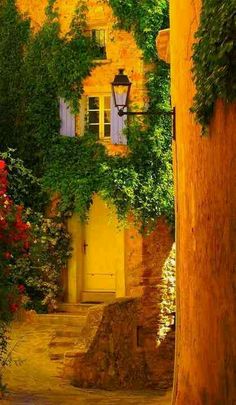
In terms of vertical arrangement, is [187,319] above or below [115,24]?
below

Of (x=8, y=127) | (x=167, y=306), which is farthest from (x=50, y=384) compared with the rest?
(x=8, y=127)

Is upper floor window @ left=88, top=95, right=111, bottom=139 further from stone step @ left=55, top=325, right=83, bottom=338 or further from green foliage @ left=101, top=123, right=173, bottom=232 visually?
stone step @ left=55, top=325, right=83, bottom=338

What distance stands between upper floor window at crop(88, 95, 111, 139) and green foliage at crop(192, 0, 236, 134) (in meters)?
10.1

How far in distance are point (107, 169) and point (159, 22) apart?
313 cm

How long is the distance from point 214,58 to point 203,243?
1.12 m

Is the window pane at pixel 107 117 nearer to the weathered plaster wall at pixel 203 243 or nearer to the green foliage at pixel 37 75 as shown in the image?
the green foliage at pixel 37 75

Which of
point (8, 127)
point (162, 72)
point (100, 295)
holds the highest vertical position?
point (162, 72)

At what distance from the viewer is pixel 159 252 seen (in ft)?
45.6

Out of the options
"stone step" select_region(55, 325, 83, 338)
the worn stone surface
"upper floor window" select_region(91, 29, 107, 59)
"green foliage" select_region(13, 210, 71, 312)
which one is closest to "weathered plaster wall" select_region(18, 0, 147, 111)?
"upper floor window" select_region(91, 29, 107, 59)

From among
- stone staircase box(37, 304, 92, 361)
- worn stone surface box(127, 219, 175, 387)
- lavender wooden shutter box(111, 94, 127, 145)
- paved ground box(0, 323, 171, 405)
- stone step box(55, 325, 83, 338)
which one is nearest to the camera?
paved ground box(0, 323, 171, 405)

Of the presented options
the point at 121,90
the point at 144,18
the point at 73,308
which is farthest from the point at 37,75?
the point at 121,90

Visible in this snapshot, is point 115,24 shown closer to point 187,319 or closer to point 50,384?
point 50,384

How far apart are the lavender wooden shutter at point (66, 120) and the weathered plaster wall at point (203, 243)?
933 centimetres

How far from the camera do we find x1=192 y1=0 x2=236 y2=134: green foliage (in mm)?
3670
